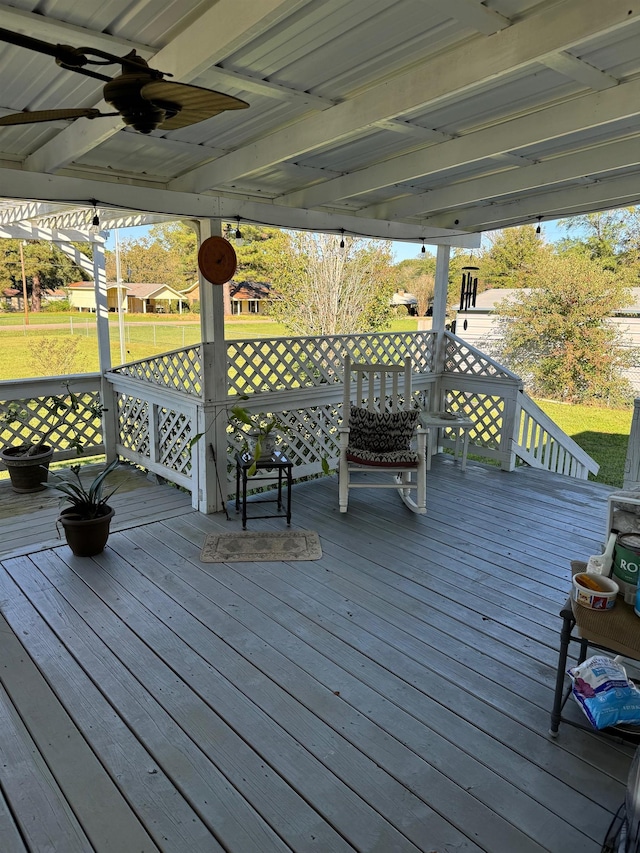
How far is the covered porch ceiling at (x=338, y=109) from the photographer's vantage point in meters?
1.91

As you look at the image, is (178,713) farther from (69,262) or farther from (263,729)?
(69,262)

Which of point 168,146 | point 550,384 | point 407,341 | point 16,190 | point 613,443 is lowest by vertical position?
point 613,443

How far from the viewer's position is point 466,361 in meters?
6.04

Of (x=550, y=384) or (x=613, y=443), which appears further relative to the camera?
(x=550, y=384)

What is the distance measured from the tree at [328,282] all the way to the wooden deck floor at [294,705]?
712 centimetres

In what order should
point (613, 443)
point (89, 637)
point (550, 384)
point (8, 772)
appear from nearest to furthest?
point (8, 772) < point (89, 637) < point (613, 443) < point (550, 384)

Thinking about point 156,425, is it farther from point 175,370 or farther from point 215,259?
point 215,259

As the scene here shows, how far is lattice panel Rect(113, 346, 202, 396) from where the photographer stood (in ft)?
14.7

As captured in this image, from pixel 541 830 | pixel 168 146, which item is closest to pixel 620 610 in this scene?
pixel 541 830

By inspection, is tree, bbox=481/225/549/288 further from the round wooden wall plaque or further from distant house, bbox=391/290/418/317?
the round wooden wall plaque

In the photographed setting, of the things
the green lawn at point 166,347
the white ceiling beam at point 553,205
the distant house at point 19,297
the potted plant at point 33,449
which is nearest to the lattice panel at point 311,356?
the white ceiling beam at point 553,205

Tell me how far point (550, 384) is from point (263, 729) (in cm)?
1052

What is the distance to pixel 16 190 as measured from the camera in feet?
10.9

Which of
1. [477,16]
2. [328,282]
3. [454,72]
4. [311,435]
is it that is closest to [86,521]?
[311,435]
